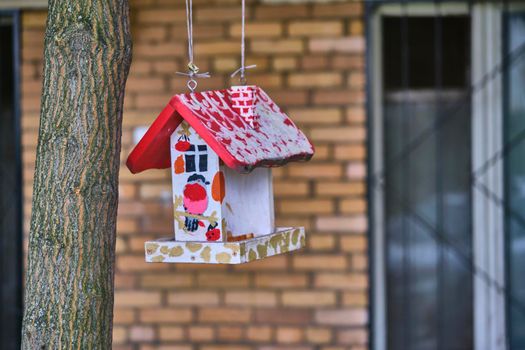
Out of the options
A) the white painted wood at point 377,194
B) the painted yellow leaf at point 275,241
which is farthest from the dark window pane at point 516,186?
the painted yellow leaf at point 275,241

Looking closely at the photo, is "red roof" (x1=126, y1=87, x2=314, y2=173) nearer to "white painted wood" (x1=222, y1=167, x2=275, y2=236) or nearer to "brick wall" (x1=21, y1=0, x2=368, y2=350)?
"white painted wood" (x1=222, y1=167, x2=275, y2=236)

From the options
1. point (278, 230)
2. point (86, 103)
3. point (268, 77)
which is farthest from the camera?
point (268, 77)

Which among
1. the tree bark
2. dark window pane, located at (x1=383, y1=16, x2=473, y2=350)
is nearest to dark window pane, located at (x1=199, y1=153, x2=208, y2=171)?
the tree bark

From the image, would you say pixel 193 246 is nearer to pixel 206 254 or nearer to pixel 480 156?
pixel 206 254

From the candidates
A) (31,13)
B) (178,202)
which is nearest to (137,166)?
(178,202)

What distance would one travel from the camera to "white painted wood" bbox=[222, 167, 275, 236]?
9.71 ft

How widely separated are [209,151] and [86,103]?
46 cm

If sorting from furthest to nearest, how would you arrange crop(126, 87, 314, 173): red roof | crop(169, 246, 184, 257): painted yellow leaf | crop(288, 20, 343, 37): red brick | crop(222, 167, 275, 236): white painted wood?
crop(288, 20, 343, 37): red brick
crop(222, 167, 275, 236): white painted wood
crop(169, 246, 184, 257): painted yellow leaf
crop(126, 87, 314, 173): red roof

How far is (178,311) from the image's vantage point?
15.0 ft

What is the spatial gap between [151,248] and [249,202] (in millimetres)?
382

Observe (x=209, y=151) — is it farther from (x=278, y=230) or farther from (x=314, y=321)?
(x=314, y=321)

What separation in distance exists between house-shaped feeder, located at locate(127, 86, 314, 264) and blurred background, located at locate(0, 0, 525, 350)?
1.45m

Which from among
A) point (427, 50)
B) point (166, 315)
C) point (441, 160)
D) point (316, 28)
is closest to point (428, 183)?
point (441, 160)

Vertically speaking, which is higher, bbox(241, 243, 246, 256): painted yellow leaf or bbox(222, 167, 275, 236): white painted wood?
bbox(222, 167, 275, 236): white painted wood
